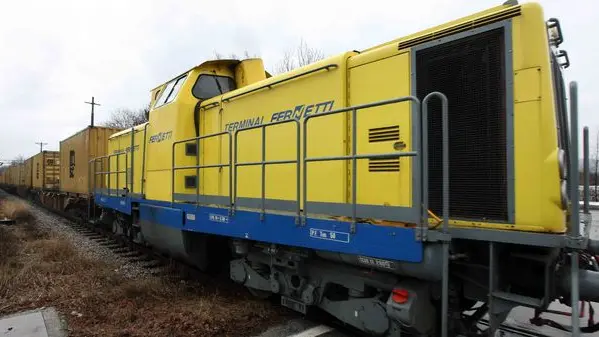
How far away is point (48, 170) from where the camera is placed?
2430cm

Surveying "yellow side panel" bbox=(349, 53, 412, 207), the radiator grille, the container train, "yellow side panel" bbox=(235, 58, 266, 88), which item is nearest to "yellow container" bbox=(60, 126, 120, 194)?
"yellow side panel" bbox=(235, 58, 266, 88)

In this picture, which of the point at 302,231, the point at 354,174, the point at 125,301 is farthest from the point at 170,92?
the point at 354,174

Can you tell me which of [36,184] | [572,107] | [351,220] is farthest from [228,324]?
[36,184]

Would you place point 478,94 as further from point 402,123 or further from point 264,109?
point 264,109

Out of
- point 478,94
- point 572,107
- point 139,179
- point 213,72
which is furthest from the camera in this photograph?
point 139,179

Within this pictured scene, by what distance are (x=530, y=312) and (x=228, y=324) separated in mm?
3723

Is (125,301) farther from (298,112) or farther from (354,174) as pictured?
(354,174)

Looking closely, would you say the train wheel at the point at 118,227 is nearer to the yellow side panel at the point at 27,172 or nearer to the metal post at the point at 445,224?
the metal post at the point at 445,224

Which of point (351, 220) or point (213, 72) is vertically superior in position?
point (213, 72)

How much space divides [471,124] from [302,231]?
1.81m

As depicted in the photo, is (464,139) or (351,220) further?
(351,220)

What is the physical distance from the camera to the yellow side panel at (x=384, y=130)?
12.3 ft

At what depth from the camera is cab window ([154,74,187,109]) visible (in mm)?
7048

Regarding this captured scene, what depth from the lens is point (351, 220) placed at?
12.5ft
